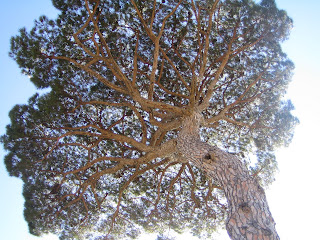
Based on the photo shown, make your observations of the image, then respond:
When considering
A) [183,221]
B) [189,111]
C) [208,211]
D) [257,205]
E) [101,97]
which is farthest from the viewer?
[183,221]

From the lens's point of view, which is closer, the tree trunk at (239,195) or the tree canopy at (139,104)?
the tree trunk at (239,195)

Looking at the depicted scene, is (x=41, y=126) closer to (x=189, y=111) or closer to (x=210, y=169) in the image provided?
(x=189, y=111)

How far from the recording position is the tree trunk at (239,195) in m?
2.50

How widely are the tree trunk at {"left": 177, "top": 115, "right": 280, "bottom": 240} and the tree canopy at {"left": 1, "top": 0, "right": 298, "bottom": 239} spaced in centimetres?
117

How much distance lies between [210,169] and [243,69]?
3259 mm

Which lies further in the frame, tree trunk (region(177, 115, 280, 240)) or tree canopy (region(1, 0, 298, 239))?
tree canopy (region(1, 0, 298, 239))

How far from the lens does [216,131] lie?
661 cm

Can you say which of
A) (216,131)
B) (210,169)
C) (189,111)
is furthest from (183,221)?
(210,169)

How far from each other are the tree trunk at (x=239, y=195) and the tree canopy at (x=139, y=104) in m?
1.17

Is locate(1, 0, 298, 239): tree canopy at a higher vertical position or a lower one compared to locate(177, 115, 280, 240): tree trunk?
higher

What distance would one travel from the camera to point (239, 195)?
9.39ft

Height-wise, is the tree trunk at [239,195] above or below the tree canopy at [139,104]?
below

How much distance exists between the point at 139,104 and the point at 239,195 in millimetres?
3053

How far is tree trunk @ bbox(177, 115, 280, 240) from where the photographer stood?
8.20ft
